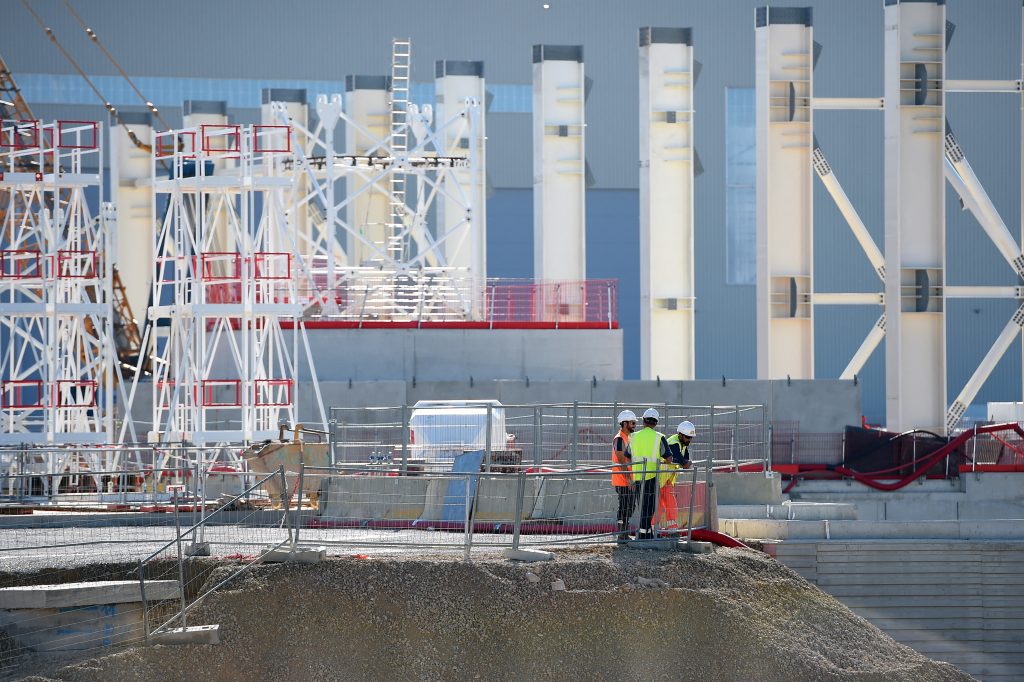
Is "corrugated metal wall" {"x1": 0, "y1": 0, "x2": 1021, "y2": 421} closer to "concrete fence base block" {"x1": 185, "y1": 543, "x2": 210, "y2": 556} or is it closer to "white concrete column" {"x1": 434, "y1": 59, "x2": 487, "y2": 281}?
"white concrete column" {"x1": 434, "y1": 59, "x2": 487, "y2": 281}

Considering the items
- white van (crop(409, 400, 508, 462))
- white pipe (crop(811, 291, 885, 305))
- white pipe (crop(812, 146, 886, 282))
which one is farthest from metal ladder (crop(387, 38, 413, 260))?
white van (crop(409, 400, 508, 462))

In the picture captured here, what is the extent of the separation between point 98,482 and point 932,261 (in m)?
19.8

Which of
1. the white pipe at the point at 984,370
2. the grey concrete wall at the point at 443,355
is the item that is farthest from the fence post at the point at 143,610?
the white pipe at the point at 984,370

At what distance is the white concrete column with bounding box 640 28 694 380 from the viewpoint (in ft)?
123

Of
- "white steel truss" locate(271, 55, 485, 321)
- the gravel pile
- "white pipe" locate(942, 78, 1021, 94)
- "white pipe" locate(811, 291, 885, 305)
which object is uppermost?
"white pipe" locate(942, 78, 1021, 94)

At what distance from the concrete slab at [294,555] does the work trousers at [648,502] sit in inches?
138

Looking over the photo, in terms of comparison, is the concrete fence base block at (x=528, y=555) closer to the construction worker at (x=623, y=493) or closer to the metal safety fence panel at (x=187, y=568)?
the construction worker at (x=623, y=493)

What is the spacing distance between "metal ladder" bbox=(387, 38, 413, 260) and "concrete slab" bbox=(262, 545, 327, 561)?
75.3 ft

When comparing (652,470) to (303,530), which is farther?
(303,530)

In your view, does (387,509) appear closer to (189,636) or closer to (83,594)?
(83,594)

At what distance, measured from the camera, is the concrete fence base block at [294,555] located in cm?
1474

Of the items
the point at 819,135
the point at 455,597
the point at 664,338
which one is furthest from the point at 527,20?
the point at 455,597

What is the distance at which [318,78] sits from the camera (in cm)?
5753

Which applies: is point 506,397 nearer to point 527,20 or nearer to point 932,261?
point 932,261
